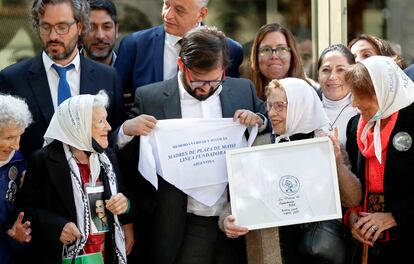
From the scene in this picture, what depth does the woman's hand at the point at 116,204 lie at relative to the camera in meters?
4.46

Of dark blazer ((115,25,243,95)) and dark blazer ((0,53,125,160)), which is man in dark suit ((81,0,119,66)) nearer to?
dark blazer ((115,25,243,95))

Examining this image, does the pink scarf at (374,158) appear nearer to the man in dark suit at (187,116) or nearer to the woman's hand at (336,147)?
the woman's hand at (336,147)

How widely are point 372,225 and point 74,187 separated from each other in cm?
161

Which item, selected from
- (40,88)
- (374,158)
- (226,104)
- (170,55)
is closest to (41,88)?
(40,88)

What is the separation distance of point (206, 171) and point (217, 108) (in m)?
0.38

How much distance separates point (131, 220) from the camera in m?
4.65

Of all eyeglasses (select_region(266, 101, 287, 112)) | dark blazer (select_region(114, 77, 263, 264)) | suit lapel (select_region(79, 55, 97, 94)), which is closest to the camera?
eyeglasses (select_region(266, 101, 287, 112))

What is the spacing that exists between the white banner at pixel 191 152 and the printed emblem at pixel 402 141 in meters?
0.78

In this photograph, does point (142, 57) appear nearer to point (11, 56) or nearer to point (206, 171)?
point (206, 171)

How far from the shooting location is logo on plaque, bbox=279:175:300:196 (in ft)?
14.7

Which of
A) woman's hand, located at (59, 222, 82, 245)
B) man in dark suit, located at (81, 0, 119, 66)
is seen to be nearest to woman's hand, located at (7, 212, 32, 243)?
woman's hand, located at (59, 222, 82, 245)

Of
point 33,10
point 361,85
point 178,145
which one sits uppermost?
point 33,10

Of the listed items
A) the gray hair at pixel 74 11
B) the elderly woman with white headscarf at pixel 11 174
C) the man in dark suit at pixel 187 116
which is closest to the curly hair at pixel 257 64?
the man in dark suit at pixel 187 116

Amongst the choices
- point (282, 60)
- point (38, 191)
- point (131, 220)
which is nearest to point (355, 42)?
point (282, 60)
